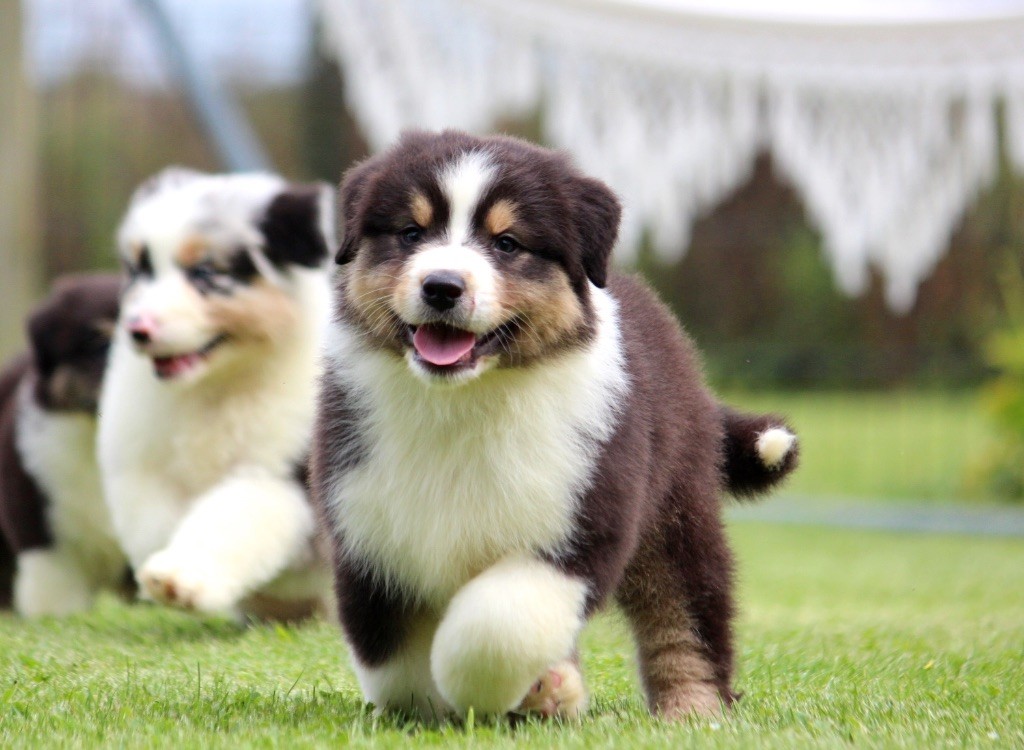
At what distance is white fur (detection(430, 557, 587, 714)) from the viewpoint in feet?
9.68

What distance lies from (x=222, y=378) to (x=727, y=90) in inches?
279

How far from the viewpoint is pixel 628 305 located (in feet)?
12.4

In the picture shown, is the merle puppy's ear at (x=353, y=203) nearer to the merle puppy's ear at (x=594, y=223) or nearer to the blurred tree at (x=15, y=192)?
the merle puppy's ear at (x=594, y=223)

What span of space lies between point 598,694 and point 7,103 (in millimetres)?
7451

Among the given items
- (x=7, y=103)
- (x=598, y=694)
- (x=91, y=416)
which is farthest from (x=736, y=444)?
(x=7, y=103)

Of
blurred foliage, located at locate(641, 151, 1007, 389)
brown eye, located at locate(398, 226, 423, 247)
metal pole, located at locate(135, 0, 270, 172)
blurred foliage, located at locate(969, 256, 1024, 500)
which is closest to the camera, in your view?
brown eye, located at locate(398, 226, 423, 247)

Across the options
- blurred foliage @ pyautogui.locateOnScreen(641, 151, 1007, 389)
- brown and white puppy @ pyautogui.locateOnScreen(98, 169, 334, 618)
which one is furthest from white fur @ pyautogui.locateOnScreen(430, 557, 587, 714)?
blurred foliage @ pyautogui.locateOnScreen(641, 151, 1007, 389)

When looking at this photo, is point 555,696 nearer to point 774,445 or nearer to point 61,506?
point 774,445

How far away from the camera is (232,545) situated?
14.9 feet

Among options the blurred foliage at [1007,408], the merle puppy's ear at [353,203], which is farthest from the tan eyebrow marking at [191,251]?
the blurred foliage at [1007,408]

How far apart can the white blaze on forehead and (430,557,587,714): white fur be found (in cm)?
77

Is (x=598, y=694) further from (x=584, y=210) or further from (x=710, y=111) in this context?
(x=710, y=111)

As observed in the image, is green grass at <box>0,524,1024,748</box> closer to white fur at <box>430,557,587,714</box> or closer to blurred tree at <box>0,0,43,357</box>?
white fur at <box>430,557,587,714</box>

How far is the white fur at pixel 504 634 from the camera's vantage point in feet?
9.68
